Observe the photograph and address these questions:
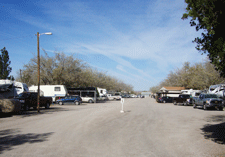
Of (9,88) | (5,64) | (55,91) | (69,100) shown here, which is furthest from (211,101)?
(5,64)

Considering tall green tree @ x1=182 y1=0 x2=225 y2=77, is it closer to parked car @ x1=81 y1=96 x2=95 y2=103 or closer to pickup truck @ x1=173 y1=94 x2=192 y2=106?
pickup truck @ x1=173 y1=94 x2=192 y2=106

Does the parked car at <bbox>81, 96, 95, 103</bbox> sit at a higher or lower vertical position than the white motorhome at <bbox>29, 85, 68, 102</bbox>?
lower

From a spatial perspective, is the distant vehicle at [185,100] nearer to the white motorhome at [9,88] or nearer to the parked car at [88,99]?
the parked car at [88,99]

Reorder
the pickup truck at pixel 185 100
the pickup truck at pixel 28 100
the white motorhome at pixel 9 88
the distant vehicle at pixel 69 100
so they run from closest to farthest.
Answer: the pickup truck at pixel 28 100 → the white motorhome at pixel 9 88 → the pickup truck at pixel 185 100 → the distant vehicle at pixel 69 100

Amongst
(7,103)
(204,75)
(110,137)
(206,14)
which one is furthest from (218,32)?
(204,75)

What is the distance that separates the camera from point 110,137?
8562 mm

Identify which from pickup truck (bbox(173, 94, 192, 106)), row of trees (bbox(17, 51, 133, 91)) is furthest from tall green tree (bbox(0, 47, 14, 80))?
pickup truck (bbox(173, 94, 192, 106))

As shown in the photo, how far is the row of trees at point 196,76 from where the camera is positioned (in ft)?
134

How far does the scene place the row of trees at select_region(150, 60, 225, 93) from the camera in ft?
134

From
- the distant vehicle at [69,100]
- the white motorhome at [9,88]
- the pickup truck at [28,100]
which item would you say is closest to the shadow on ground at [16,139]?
the pickup truck at [28,100]

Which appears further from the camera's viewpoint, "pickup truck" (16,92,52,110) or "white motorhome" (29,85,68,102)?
"white motorhome" (29,85,68,102)

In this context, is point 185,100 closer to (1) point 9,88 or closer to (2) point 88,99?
(2) point 88,99

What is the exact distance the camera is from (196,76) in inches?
1796

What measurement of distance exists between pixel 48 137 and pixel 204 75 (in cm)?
3977
